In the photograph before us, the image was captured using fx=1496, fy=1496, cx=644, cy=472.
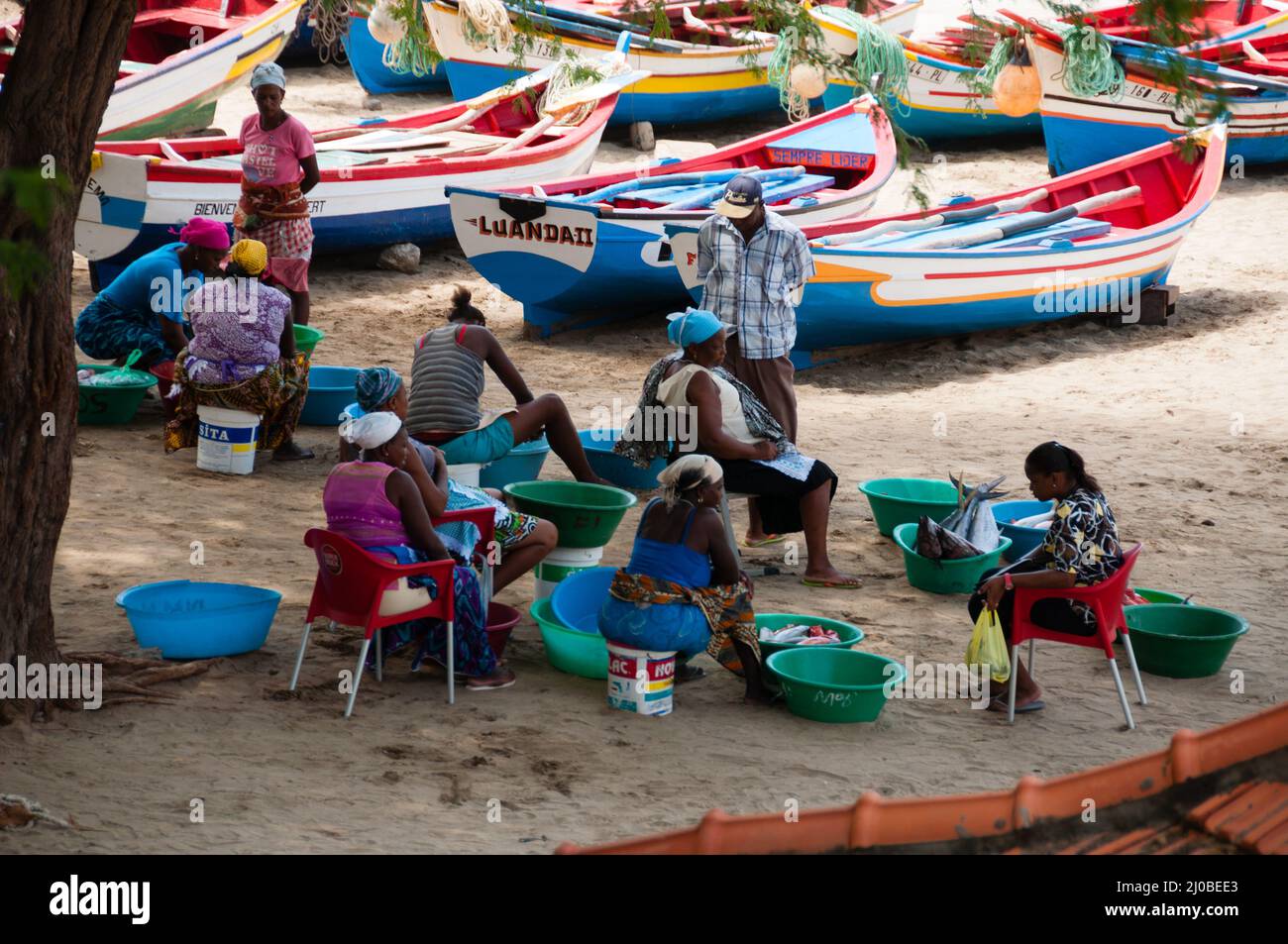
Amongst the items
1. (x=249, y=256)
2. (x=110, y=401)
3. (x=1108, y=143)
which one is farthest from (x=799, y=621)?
(x=1108, y=143)

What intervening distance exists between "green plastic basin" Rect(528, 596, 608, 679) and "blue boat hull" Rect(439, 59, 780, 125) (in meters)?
13.5

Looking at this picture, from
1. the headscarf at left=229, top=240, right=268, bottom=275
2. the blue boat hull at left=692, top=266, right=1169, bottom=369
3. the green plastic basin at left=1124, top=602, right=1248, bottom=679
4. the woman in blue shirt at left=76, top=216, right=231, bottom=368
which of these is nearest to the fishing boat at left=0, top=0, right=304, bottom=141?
the woman in blue shirt at left=76, top=216, right=231, bottom=368

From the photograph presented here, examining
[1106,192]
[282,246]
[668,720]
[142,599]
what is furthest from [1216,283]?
[142,599]

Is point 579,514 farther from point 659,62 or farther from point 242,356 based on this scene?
point 659,62

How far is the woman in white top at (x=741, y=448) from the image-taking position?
668 cm

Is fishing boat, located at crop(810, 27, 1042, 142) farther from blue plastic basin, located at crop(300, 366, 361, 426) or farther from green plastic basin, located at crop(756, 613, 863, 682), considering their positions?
green plastic basin, located at crop(756, 613, 863, 682)

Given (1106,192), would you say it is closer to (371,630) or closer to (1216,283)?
(1216,283)

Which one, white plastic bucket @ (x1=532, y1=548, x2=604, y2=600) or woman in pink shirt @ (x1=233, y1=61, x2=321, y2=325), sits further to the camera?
woman in pink shirt @ (x1=233, y1=61, x2=321, y2=325)

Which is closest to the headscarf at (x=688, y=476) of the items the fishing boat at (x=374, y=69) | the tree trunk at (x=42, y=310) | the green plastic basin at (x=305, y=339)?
the tree trunk at (x=42, y=310)

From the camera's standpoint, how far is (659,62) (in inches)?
747

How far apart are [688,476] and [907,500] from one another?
8.04 ft

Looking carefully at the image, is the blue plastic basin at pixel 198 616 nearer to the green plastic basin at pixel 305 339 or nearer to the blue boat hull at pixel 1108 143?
the green plastic basin at pixel 305 339

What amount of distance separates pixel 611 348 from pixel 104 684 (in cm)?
711

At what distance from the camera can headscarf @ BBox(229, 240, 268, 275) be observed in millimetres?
7930
